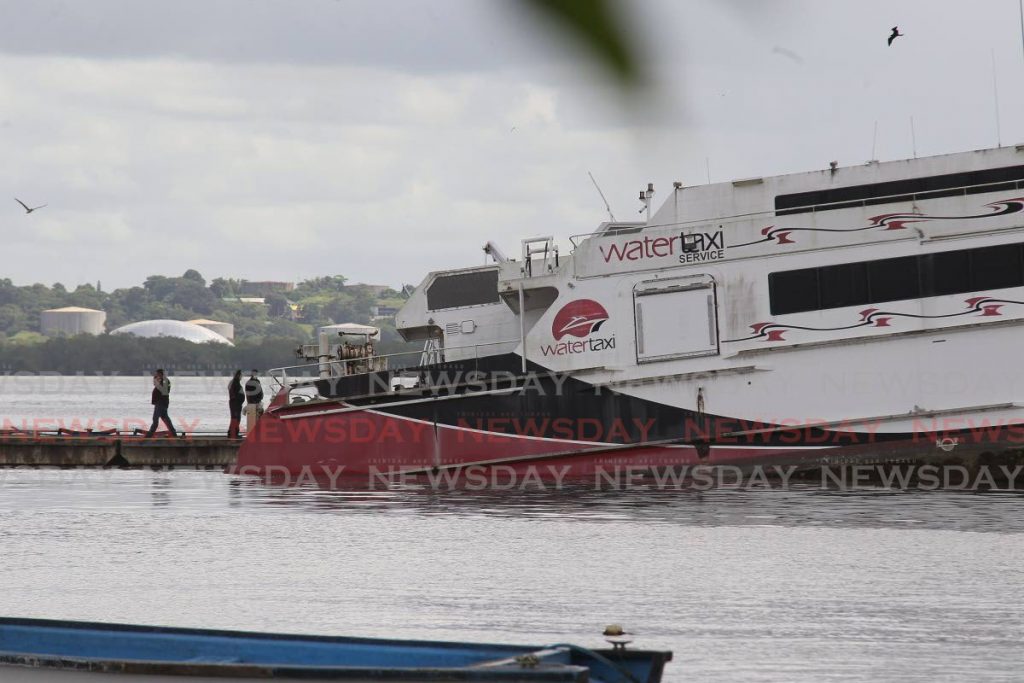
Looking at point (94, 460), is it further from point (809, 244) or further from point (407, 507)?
point (809, 244)

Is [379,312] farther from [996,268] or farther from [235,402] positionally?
[996,268]

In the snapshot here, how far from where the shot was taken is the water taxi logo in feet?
79.2

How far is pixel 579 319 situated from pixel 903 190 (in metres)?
5.79

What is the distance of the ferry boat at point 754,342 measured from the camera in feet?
72.9

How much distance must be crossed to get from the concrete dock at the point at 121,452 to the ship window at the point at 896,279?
13252 millimetres

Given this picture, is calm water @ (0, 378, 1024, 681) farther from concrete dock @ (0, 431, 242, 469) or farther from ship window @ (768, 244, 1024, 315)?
concrete dock @ (0, 431, 242, 469)

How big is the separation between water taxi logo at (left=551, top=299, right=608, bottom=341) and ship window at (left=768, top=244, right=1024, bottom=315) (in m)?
2.97

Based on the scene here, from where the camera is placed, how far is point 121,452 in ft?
101

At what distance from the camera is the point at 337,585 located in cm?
1602

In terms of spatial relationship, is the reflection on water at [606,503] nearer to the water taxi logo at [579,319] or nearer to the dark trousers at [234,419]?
the dark trousers at [234,419]

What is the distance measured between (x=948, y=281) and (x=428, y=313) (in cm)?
965
